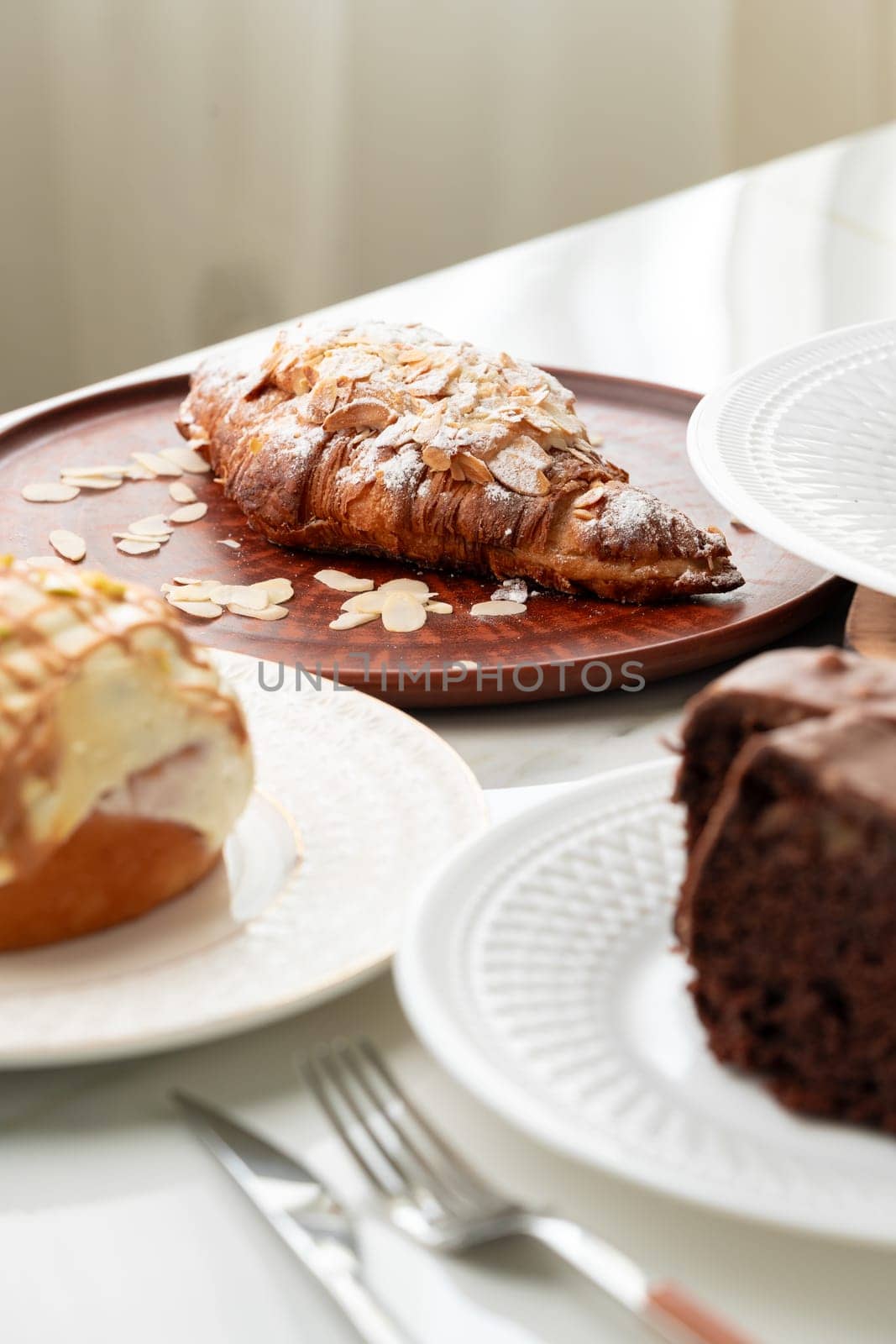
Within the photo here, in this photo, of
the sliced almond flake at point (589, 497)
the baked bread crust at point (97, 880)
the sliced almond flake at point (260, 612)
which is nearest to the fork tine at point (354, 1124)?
the baked bread crust at point (97, 880)

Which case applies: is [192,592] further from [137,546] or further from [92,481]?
[92,481]

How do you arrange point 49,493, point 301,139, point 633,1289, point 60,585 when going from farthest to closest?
point 301,139 → point 49,493 → point 60,585 → point 633,1289

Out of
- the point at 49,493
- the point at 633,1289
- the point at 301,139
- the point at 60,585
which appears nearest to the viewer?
the point at 633,1289

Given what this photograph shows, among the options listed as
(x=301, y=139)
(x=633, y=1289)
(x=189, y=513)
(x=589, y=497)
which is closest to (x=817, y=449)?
(x=589, y=497)

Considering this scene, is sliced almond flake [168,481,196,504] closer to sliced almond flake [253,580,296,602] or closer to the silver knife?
sliced almond flake [253,580,296,602]

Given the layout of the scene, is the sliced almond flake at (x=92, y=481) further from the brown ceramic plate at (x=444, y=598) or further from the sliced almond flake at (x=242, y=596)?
the sliced almond flake at (x=242, y=596)

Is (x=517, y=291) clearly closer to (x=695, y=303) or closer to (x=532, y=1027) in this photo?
(x=695, y=303)

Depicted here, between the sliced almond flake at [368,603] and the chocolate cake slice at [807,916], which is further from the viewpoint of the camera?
the sliced almond flake at [368,603]
